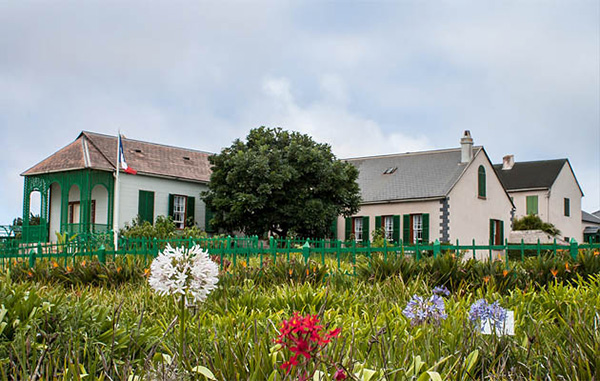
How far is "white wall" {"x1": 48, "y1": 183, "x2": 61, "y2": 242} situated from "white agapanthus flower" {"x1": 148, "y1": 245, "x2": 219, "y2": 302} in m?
25.8

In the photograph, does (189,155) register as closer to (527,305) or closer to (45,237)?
(45,237)

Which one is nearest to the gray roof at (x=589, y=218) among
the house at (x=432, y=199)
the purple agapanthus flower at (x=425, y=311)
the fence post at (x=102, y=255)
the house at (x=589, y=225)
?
the house at (x=589, y=225)

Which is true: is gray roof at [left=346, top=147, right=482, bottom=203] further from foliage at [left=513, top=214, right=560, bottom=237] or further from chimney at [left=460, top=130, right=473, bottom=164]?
foliage at [left=513, top=214, right=560, bottom=237]

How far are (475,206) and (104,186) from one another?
1739 cm

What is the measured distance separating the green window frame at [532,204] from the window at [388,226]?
13.6 meters

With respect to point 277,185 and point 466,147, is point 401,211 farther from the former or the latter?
point 277,185

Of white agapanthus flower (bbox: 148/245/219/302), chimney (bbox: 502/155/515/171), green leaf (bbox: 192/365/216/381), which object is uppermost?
chimney (bbox: 502/155/515/171)

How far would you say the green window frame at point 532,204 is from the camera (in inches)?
1542

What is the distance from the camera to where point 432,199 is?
2839cm

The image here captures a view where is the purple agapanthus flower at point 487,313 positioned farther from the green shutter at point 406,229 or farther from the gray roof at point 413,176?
the green shutter at point 406,229

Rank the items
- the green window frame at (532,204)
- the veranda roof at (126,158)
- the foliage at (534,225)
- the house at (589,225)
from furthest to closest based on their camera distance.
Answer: the house at (589,225) < the green window frame at (532,204) < the foliage at (534,225) < the veranda roof at (126,158)

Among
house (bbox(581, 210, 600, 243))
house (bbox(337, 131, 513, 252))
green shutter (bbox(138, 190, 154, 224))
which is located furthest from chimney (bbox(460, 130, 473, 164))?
house (bbox(581, 210, 600, 243))

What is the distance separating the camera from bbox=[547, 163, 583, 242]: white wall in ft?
130

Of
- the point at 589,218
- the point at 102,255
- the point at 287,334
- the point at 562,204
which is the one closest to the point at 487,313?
the point at 287,334
